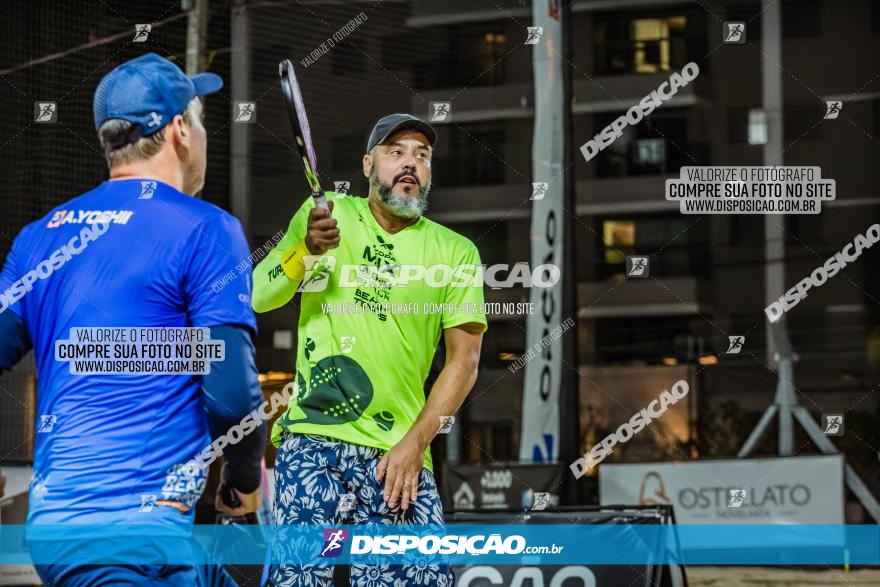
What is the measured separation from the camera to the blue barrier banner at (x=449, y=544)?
101 inches

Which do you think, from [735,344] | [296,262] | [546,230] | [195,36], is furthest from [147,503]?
[735,344]

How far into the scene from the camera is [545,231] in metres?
7.38

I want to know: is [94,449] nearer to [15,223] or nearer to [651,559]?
[651,559]

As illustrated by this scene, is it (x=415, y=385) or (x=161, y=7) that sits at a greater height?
(x=161, y=7)

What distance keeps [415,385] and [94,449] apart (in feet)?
5.55

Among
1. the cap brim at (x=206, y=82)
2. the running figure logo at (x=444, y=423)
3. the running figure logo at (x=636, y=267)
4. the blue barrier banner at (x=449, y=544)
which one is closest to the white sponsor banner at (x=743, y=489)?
the blue barrier banner at (x=449, y=544)

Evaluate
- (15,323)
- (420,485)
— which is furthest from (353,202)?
(15,323)

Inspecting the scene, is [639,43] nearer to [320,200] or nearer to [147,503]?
[320,200]

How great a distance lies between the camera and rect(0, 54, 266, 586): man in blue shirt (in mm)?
2609

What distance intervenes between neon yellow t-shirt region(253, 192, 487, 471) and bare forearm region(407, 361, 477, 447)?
0.09 meters

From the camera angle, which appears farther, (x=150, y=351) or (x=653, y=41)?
(x=653, y=41)

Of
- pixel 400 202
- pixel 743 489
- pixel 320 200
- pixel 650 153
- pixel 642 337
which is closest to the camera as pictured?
pixel 320 200

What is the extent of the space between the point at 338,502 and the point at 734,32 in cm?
546

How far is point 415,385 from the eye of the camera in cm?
420
